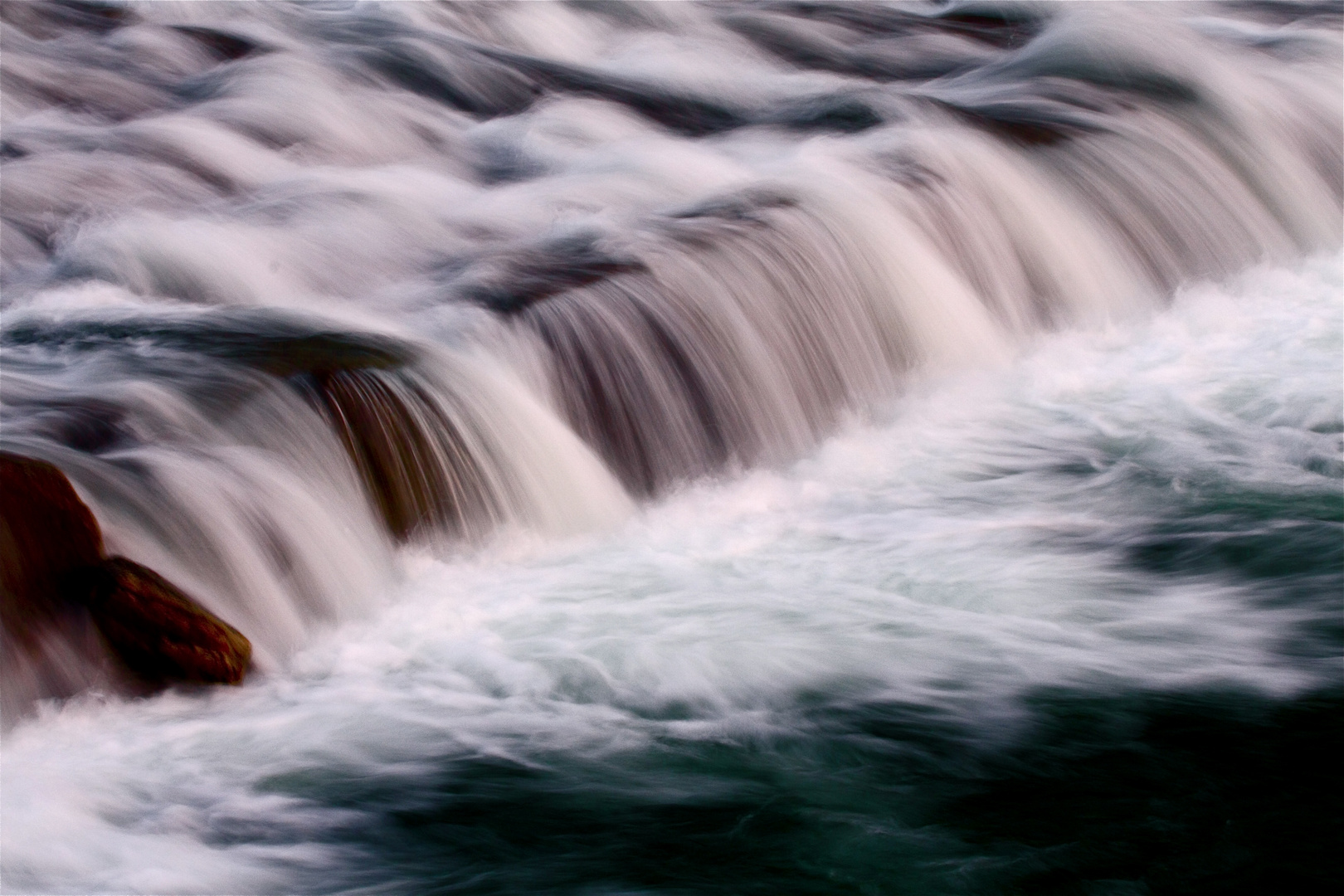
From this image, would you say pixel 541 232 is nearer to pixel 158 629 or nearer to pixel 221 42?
pixel 158 629

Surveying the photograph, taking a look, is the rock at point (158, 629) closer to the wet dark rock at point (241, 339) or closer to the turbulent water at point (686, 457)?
the turbulent water at point (686, 457)

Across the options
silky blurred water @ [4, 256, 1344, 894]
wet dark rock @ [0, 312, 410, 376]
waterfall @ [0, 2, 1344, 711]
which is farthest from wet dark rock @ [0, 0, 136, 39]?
silky blurred water @ [4, 256, 1344, 894]

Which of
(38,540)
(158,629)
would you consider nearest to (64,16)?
(38,540)

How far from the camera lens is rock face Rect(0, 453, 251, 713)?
3973mm

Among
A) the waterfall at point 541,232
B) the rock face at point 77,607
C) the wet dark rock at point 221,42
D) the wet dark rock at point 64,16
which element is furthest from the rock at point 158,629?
the wet dark rock at point 64,16

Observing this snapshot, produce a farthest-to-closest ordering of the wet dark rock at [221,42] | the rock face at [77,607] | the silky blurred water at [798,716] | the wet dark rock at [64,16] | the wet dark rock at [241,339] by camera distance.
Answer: the wet dark rock at [64,16] → the wet dark rock at [221,42] → the wet dark rock at [241,339] → the rock face at [77,607] → the silky blurred water at [798,716]

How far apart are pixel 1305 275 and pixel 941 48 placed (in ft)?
11.2

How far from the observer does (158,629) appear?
13.5 feet

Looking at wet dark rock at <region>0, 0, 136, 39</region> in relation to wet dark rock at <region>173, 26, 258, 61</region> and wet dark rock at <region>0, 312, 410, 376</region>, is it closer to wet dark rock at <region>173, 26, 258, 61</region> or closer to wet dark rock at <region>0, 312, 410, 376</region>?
wet dark rock at <region>173, 26, 258, 61</region>

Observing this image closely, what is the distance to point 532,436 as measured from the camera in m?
5.32

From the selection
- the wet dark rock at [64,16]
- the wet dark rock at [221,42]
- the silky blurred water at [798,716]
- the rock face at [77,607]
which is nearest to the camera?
the silky blurred water at [798,716]

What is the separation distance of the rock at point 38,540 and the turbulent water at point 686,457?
0.41 ft

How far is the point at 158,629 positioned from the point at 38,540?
1.18 ft

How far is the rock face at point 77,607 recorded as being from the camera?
3973 millimetres
